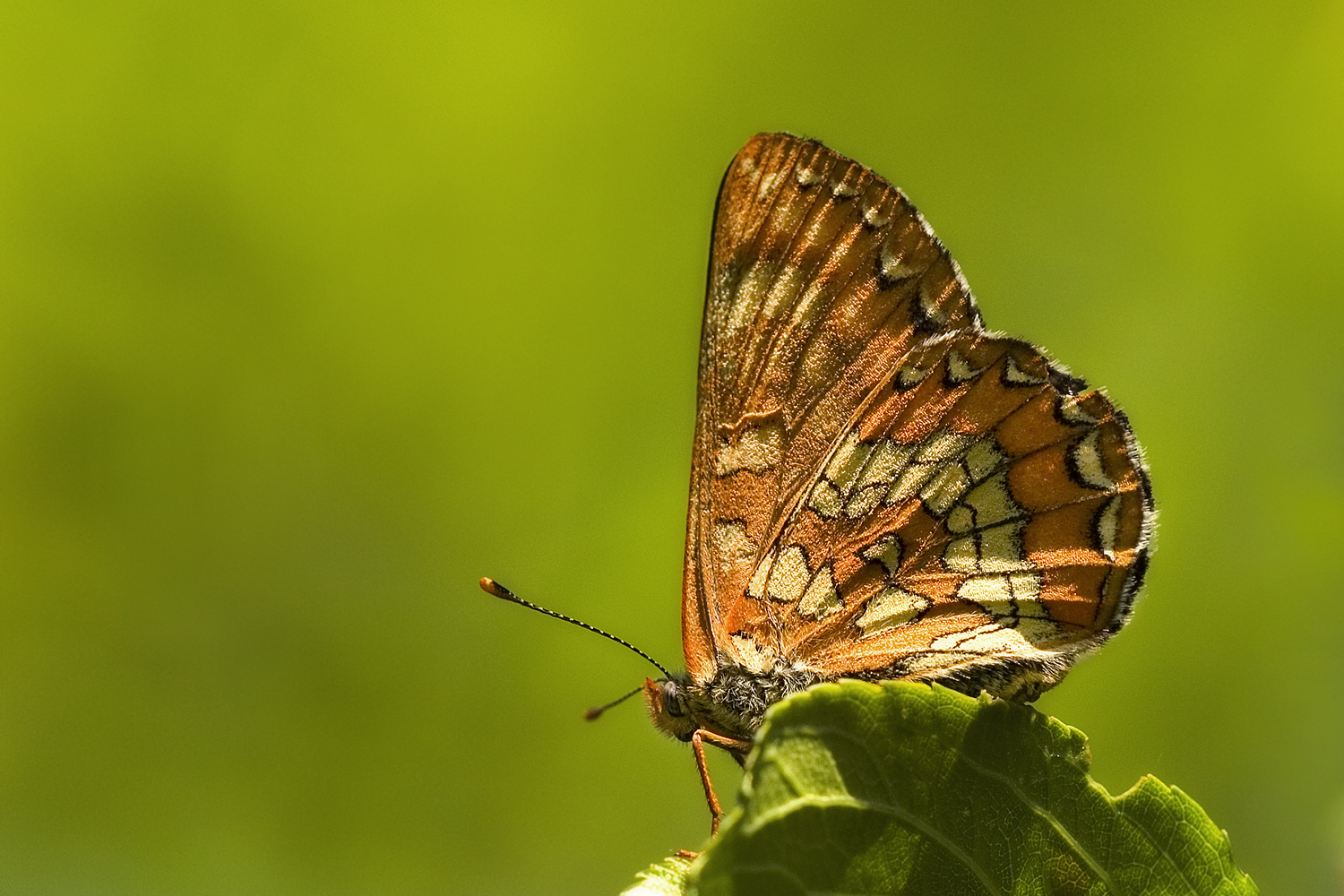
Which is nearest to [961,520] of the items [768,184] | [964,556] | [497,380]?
[964,556]

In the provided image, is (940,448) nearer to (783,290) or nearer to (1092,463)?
(1092,463)

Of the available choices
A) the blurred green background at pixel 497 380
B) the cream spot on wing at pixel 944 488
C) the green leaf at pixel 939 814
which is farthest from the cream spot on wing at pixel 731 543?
the blurred green background at pixel 497 380

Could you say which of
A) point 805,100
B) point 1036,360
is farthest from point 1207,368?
point 1036,360

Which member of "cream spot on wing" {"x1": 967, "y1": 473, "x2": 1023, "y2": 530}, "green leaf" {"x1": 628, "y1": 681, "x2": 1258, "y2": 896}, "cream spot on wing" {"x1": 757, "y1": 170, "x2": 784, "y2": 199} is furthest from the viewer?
"cream spot on wing" {"x1": 757, "y1": 170, "x2": 784, "y2": 199}

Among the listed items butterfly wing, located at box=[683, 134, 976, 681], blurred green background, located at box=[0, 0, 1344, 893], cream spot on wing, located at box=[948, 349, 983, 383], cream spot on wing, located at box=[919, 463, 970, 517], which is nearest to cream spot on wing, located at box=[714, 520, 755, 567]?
butterfly wing, located at box=[683, 134, 976, 681]

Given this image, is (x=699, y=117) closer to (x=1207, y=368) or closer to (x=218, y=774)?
(x=1207, y=368)

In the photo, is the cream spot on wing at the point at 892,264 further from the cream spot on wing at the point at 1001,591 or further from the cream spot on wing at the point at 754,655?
the cream spot on wing at the point at 754,655

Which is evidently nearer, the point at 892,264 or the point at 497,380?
the point at 892,264

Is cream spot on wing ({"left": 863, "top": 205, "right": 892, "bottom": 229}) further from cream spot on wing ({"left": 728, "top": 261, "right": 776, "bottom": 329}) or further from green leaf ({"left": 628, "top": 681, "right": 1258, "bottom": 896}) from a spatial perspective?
green leaf ({"left": 628, "top": 681, "right": 1258, "bottom": 896})
